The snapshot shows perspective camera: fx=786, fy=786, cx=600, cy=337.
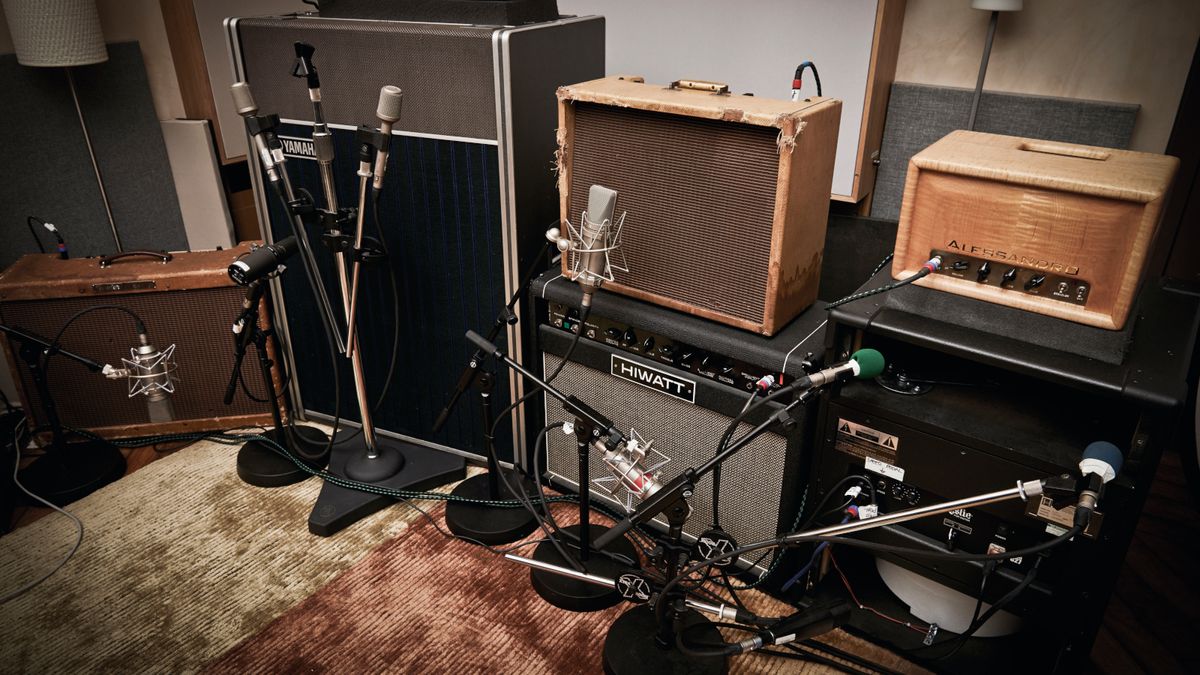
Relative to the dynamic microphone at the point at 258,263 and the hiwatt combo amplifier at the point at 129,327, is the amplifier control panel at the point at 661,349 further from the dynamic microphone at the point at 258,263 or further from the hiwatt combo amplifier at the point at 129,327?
the hiwatt combo amplifier at the point at 129,327

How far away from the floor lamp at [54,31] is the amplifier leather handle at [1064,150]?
2508 millimetres

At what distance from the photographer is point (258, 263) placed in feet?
6.32

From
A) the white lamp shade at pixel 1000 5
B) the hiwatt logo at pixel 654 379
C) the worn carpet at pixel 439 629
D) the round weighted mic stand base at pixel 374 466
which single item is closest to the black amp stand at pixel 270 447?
the round weighted mic stand base at pixel 374 466

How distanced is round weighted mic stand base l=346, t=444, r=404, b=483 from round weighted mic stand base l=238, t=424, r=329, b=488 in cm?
11

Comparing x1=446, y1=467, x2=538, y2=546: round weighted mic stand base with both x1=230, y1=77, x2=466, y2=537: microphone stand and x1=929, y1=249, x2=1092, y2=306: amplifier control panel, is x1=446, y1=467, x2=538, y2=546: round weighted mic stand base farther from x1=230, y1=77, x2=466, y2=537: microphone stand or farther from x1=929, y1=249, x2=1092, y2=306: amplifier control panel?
x1=929, y1=249, x2=1092, y2=306: amplifier control panel

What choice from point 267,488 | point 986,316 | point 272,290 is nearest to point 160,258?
point 272,290

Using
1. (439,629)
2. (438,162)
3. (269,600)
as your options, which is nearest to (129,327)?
(269,600)

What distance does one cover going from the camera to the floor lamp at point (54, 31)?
221 centimetres

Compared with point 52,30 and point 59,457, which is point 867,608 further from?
point 52,30

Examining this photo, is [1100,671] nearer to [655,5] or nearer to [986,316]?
[986,316]

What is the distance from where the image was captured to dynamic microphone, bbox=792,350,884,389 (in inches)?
48.7

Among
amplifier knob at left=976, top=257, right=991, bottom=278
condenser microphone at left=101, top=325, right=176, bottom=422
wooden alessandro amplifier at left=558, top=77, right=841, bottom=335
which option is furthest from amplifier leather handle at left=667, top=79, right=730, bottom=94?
condenser microphone at left=101, top=325, right=176, bottom=422

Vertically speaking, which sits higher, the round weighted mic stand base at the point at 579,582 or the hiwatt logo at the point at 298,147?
the hiwatt logo at the point at 298,147

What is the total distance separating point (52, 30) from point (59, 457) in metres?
1.23
